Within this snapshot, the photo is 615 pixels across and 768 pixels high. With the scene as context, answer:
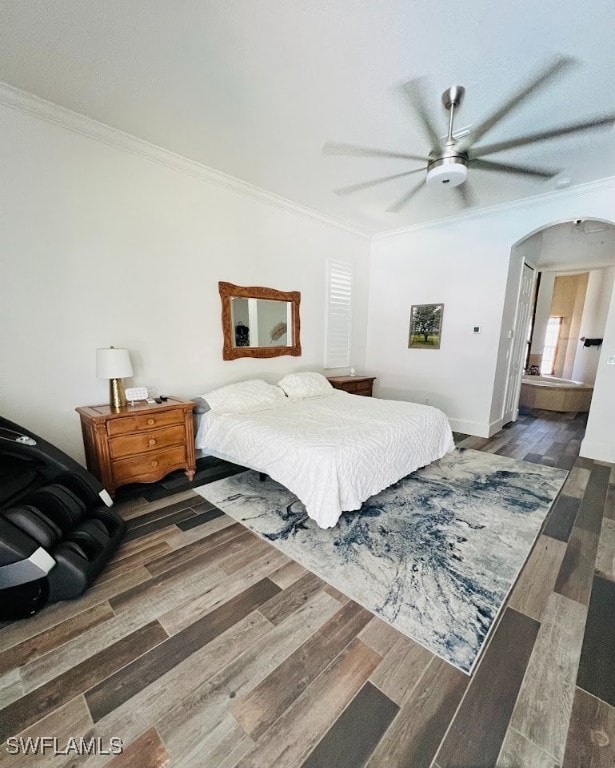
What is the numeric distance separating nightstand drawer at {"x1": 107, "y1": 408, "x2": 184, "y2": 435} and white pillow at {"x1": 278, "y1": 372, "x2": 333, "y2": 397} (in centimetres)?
134

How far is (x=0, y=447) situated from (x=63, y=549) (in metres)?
0.85

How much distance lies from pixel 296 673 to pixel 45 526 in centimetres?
144

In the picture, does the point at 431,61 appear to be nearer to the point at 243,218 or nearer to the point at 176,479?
the point at 243,218

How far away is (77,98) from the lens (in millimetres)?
2188

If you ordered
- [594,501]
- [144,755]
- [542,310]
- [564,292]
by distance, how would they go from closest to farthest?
[144,755] < [594,501] < [542,310] < [564,292]

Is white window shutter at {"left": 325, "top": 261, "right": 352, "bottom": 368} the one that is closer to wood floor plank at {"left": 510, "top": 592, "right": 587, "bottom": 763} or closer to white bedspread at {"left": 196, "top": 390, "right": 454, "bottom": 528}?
white bedspread at {"left": 196, "top": 390, "right": 454, "bottom": 528}

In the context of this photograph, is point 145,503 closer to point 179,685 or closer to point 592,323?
point 179,685

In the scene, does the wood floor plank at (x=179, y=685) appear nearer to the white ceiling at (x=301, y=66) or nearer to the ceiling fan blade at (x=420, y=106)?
the white ceiling at (x=301, y=66)

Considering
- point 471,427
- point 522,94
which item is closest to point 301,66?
point 522,94

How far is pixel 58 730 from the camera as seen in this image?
111cm

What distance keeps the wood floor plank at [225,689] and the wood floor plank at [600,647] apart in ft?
3.57

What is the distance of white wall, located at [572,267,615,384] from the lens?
6512 millimetres

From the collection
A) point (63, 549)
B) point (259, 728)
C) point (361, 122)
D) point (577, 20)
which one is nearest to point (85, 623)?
point (63, 549)

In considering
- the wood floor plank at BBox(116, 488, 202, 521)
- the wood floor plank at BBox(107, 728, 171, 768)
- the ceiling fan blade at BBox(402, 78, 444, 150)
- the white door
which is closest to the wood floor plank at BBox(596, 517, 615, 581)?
the wood floor plank at BBox(107, 728, 171, 768)
